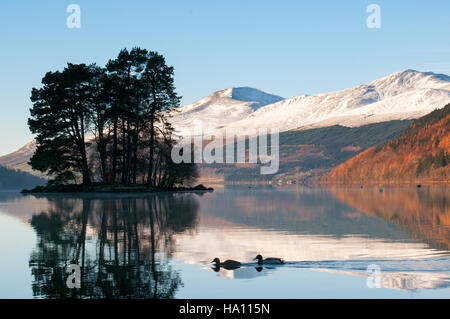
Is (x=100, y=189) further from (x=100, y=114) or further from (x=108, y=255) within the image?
(x=108, y=255)

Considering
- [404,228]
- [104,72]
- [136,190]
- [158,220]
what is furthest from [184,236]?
[104,72]

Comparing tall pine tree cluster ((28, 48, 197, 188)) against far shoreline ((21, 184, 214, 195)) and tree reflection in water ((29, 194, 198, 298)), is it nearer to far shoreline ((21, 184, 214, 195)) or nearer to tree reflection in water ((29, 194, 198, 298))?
far shoreline ((21, 184, 214, 195))

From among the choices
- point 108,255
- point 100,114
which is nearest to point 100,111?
point 100,114

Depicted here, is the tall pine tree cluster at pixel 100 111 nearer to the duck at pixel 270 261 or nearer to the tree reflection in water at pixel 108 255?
the tree reflection in water at pixel 108 255

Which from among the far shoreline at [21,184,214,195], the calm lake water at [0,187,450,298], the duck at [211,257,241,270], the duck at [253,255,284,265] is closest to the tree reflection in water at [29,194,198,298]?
the calm lake water at [0,187,450,298]

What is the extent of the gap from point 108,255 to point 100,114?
2592 inches

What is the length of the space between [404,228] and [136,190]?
55.1 m

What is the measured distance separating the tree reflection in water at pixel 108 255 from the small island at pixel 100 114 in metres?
42.3

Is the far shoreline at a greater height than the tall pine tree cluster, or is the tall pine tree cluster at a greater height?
the tall pine tree cluster

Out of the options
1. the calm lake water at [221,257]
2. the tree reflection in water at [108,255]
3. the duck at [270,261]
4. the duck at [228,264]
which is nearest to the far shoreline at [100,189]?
the tree reflection in water at [108,255]

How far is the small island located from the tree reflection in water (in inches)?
1667

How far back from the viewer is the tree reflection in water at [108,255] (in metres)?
18.2

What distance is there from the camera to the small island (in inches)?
3366
